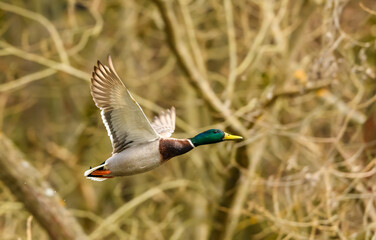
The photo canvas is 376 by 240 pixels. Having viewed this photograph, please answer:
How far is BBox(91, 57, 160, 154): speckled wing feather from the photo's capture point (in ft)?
13.6

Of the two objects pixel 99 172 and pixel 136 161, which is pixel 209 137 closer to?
pixel 136 161

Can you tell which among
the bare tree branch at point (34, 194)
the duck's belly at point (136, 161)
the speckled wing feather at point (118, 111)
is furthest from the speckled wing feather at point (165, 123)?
the bare tree branch at point (34, 194)

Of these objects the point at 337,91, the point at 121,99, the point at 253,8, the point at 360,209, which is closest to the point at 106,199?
the point at 253,8

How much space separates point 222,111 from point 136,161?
3.27m

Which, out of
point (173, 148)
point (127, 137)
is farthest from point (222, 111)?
point (173, 148)

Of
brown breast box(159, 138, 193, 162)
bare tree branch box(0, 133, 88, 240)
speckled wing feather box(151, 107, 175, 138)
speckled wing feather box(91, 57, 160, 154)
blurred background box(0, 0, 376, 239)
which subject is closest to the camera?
brown breast box(159, 138, 193, 162)

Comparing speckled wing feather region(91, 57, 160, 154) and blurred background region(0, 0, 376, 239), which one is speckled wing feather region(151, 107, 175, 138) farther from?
blurred background region(0, 0, 376, 239)

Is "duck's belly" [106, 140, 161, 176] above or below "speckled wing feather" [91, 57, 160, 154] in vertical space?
below

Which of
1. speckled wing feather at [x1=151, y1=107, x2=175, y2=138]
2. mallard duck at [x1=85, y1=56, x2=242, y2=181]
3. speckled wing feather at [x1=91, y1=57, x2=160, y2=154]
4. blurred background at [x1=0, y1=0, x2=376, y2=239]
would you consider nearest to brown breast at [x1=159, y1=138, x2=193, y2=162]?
mallard duck at [x1=85, y1=56, x2=242, y2=181]

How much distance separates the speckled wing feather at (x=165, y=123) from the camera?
5257 mm

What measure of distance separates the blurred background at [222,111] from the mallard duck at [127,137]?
1.54 metres

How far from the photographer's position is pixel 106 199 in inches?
427

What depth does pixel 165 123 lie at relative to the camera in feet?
17.7

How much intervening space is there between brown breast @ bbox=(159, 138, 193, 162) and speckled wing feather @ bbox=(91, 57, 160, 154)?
0.55 feet
